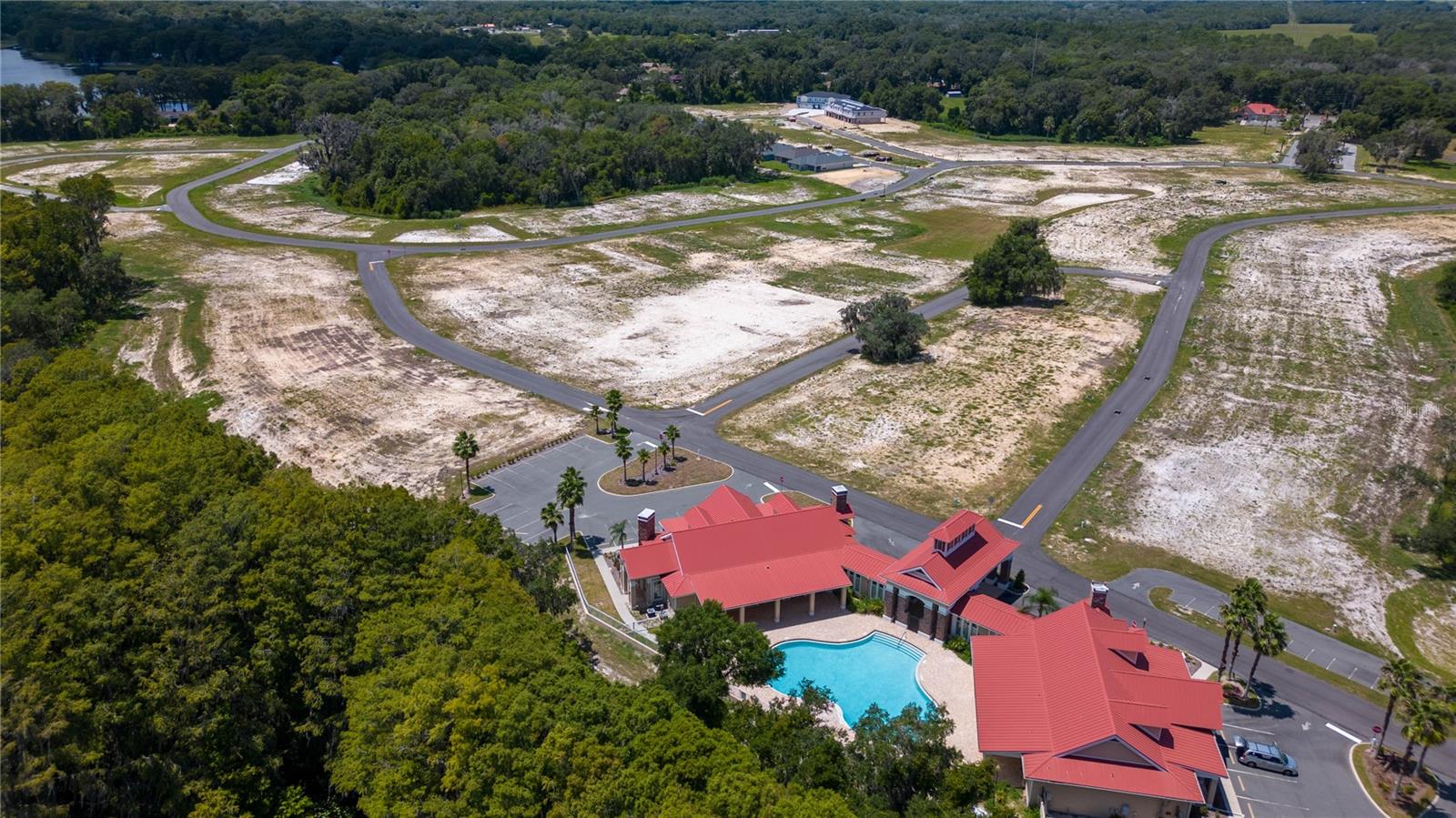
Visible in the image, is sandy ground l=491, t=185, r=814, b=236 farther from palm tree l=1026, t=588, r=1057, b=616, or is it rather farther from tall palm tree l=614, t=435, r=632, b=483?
palm tree l=1026, t=588, r=1057, b=616

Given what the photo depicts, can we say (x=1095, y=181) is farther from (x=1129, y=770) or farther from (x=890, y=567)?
(x=1129, y=770)

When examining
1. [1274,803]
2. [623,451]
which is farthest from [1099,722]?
[623,451]

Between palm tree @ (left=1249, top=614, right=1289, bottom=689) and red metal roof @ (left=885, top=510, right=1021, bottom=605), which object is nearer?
palm tree @ (left=1249, top=614, right=1289, bottom=689)

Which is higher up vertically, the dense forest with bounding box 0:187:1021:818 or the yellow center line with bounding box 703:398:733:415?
the dense forest with bounding box 0:187:1021:818

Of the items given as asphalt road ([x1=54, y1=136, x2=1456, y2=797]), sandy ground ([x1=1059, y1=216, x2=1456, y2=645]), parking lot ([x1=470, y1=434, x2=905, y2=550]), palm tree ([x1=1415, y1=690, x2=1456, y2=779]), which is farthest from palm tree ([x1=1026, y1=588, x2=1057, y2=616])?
palm tree ([x1=1415, y1=690, x2=1456, y2=779])

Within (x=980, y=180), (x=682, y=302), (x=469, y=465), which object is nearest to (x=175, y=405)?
(x=469, y=465)

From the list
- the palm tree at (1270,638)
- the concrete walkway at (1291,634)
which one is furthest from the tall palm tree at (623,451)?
the palm tree at (1270,638)

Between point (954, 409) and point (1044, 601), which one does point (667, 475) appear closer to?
point (954, 409)

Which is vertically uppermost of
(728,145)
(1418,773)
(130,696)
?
(728,145)

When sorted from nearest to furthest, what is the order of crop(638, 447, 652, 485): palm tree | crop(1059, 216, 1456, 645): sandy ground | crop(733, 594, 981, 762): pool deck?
crop(733, 594, 981, 762): pool deck < crop(1059, 216, 1456, 645): sandy ground < crop(638, 447, 652, 485): palm tree
